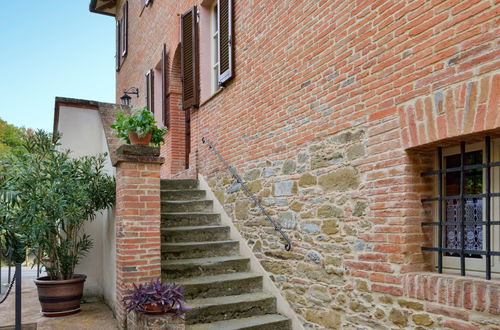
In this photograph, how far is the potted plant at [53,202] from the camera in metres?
4.61

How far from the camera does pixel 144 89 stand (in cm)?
1033

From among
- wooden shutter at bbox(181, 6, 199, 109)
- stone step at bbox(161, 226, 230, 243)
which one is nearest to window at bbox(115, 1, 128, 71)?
wooden shutter at bbox(181, 6, 199, 109)

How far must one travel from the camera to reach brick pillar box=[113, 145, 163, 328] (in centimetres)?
413

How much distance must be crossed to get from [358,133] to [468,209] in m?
0.98

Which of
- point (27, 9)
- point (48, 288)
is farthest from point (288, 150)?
point (27, 9)

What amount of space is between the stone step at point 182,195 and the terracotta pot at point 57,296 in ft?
5.17

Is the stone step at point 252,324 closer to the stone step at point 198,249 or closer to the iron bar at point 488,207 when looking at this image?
the stone step at point 198,249

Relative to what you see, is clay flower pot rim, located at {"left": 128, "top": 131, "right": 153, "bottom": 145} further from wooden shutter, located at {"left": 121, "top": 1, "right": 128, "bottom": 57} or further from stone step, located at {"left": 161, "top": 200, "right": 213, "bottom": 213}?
wooden shutter, located at {"left": 121, "top": 1, "right": 128, "bottom": 57}

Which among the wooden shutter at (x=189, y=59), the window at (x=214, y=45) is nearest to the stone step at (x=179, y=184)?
the wooden shutter at (x=189, y=59)

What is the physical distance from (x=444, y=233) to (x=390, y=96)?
1.06 m

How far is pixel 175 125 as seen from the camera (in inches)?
333

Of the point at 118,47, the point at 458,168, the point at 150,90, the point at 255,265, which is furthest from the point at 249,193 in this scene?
the point at 118,47

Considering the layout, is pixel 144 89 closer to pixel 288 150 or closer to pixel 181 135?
pixel 181 135

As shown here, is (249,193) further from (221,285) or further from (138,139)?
(138,139)
